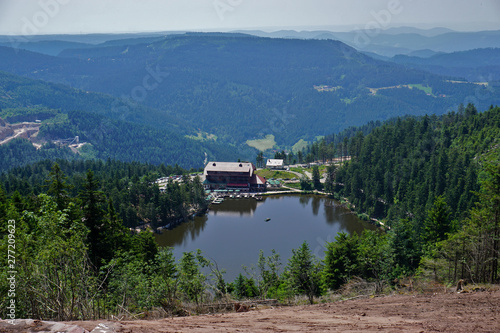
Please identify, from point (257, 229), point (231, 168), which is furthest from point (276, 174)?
point (257, 229)

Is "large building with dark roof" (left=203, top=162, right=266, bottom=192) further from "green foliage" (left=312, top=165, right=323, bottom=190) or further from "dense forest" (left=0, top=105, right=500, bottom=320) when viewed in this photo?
"dense forest" (left=0, top=105, right=500, bottom=320)

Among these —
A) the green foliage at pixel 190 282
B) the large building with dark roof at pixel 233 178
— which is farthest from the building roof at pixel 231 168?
the green foliage at pixel 190 282

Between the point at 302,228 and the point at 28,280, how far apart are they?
57.4 m

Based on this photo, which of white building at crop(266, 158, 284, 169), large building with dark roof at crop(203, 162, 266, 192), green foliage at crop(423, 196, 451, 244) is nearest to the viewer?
green foliage at crop(423, 196, 451, 244)

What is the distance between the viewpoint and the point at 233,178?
95.2 metres

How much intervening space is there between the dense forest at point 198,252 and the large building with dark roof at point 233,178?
54.7 feet

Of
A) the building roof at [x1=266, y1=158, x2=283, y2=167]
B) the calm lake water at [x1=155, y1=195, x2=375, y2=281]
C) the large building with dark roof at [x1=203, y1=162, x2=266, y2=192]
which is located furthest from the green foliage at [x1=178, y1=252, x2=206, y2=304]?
the building roof at [x1=266, y1=158, x2=283, y2=167]

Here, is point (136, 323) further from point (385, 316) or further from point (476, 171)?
point (476, 171)

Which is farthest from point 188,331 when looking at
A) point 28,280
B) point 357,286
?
point 357,286

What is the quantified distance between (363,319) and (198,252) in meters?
11.7

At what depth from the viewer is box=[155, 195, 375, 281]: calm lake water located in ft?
186

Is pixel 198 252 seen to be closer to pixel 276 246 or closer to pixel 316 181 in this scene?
pixel 276 246

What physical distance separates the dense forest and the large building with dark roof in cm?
1666

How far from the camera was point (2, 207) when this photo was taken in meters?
30.9
